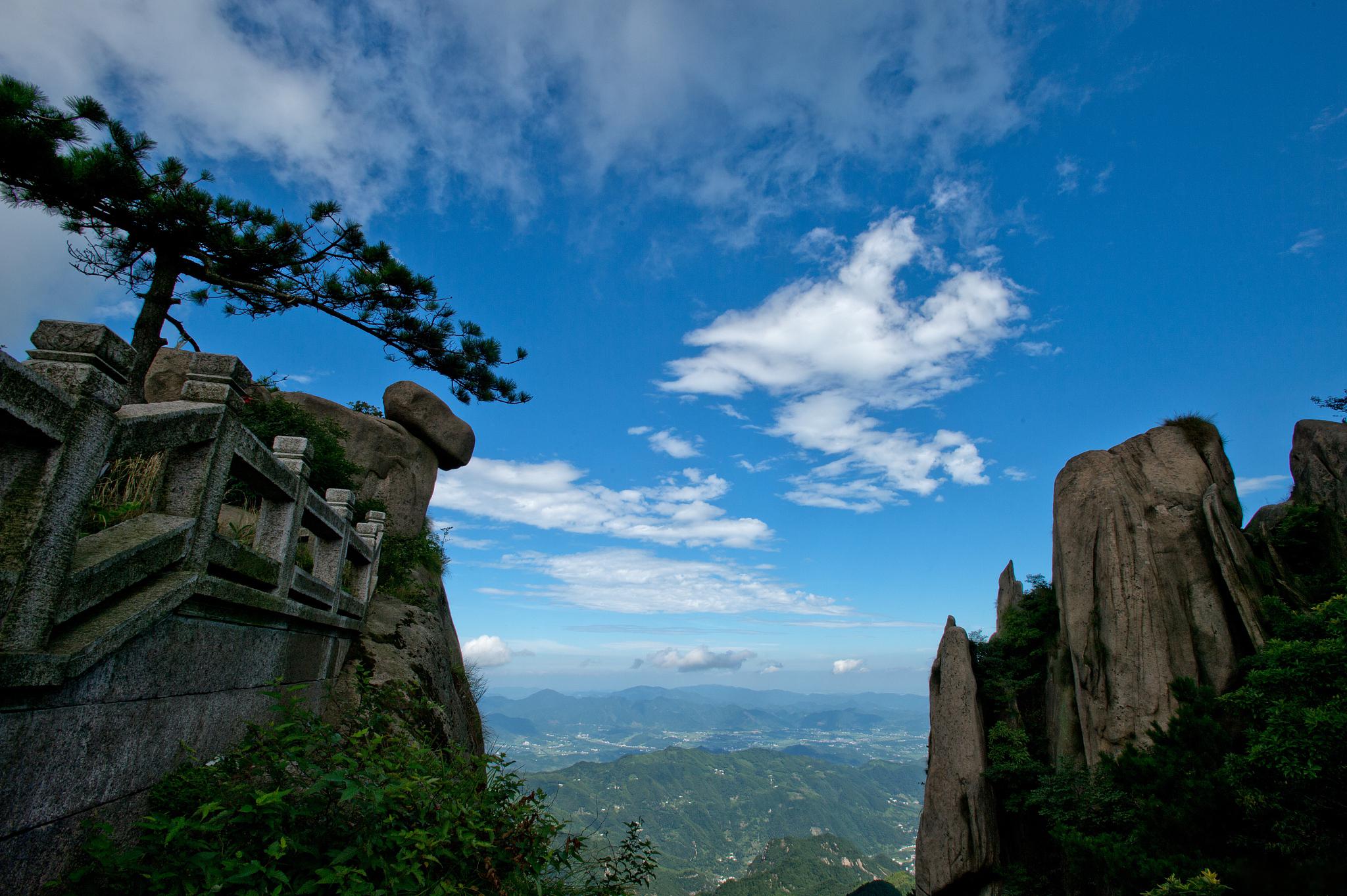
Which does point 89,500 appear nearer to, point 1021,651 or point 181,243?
point 181,243

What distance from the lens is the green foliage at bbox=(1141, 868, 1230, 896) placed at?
6387 mm

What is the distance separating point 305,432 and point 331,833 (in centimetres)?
1070

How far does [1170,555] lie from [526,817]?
51.6 feet

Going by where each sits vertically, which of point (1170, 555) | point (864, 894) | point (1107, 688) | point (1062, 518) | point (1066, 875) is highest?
point (1062, 518)

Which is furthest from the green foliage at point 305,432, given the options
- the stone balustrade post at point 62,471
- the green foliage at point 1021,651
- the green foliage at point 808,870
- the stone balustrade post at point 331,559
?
the green foliage at point 808,870

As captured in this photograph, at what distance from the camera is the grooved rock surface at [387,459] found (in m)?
17.5

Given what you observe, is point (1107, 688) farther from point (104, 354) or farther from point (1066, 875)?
point (104, 354)

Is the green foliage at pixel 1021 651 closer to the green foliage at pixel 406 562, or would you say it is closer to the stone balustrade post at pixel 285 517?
the green foliage at pixel 406 562

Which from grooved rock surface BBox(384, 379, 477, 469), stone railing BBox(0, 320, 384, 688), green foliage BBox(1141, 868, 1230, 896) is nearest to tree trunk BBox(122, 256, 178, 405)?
stone railing BBox(0, 320, 384, 688)

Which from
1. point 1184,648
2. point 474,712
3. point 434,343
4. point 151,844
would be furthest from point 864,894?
point 151,844

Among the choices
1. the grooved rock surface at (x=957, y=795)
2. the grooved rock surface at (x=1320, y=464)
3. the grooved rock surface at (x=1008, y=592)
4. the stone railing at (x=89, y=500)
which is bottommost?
the grooved rock surface at (x=957, y=795)

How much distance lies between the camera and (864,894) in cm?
2727

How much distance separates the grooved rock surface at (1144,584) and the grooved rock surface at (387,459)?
684 inches

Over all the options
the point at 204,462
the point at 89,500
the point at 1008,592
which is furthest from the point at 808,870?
the point at 89,500
